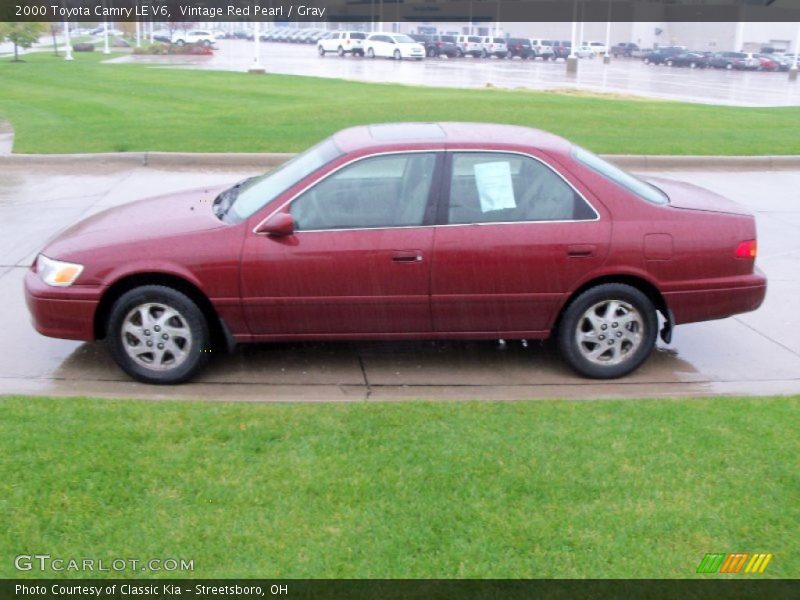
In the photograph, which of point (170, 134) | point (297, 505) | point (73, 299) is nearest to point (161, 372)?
point (73, 299)

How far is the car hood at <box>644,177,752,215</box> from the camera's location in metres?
6.36

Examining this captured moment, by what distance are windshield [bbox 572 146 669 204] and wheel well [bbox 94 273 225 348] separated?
8.77 ft

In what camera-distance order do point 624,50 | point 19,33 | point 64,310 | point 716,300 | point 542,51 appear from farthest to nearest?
point 624,50 < point 542,51 < point 19,33 < point 716,300 < point 64,310

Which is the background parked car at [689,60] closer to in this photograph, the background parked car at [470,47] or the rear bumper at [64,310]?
the background parked car at [470,47]

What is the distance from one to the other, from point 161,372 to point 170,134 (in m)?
10.6

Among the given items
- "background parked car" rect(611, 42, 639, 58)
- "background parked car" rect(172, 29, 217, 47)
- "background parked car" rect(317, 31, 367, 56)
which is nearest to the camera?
"background parked car" rect(317, 31, 367, 56)

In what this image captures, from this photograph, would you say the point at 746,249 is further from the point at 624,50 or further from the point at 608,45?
the point at 624,50

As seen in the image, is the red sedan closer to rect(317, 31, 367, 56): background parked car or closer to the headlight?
the headlight

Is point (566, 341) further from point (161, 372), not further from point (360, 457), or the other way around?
point (161, 372)

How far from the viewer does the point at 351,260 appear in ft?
19.3

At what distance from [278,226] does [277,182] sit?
2.06ft
